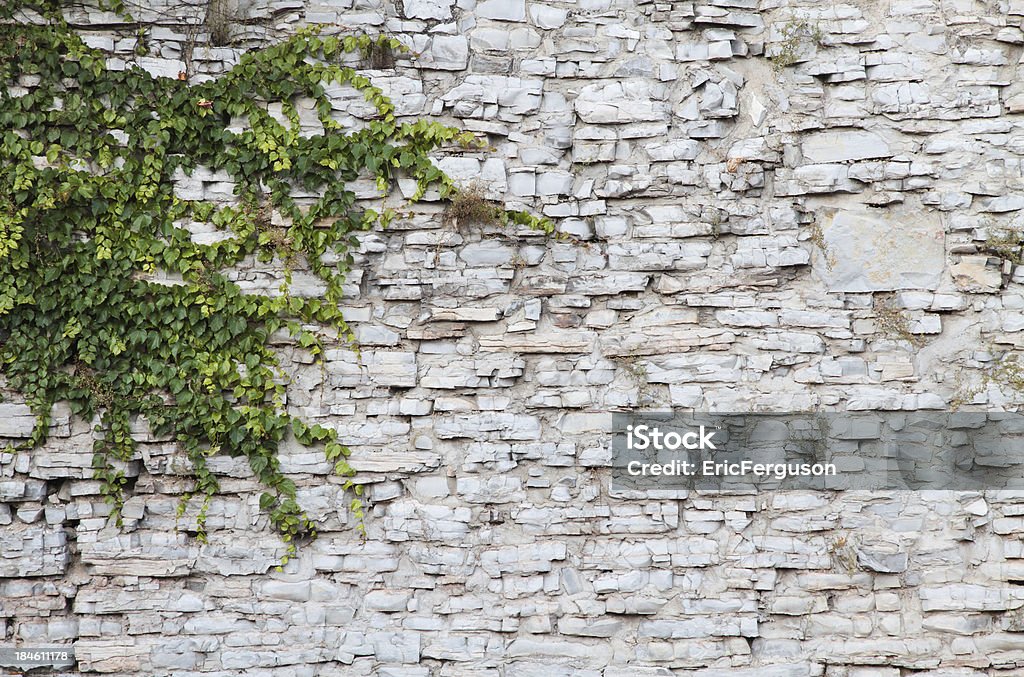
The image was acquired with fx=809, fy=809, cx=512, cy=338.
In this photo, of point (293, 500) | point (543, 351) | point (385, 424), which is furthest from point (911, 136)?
point (293, 500)

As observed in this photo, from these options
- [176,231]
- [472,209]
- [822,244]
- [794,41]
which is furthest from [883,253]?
[176,231]

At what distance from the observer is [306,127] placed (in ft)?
12.4

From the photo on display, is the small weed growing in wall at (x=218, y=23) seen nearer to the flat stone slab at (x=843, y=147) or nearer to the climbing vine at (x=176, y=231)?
the climbing vine at (x=176, y=231)

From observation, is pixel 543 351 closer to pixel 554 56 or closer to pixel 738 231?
pixel 738 231

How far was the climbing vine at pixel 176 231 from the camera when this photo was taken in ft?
12.0

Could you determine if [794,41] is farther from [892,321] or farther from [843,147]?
[892,321]

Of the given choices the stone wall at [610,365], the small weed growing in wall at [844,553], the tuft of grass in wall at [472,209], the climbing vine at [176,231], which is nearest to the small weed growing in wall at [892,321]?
the stone wall at [610,365]

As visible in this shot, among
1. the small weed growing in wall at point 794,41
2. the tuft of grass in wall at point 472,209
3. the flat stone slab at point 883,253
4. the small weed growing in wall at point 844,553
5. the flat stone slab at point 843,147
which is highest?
the small weed growing in wall at point 794,41

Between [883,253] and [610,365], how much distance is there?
1.36 meters

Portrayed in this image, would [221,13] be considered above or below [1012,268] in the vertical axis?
above

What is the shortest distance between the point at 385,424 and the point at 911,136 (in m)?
2.77

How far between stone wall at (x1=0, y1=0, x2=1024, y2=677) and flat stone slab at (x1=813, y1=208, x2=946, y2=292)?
0.01 meters

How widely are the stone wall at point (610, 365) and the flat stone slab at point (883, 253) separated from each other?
0.01 metres

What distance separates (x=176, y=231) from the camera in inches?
146
